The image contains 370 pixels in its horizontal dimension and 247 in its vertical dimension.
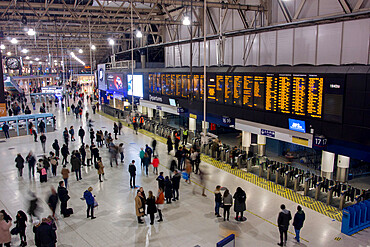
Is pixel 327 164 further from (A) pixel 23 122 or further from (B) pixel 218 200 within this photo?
(A) pixel 23 122

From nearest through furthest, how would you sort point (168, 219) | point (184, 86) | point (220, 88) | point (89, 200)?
1. point (89, 200)
2. point (168, 219)
3. point (220, 88)
4. point (184, 86)

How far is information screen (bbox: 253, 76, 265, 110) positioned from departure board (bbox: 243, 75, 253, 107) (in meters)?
0.30

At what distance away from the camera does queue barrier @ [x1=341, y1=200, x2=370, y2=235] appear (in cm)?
997

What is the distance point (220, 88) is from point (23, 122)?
1784cm

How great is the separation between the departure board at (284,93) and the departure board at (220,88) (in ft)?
13.8

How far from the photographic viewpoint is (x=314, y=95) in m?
12.8

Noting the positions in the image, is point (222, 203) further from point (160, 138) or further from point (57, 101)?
point (57, 101)

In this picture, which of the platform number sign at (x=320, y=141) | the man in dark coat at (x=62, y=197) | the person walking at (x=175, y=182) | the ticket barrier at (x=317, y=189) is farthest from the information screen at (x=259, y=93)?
the man in dark coat at (x=62, y=197)

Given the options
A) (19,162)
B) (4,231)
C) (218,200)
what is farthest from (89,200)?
(19,162)

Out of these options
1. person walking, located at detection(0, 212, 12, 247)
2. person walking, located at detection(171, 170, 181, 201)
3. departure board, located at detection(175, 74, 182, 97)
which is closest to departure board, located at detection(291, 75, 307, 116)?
person walking, located at detection(171, 170, 181, 201)

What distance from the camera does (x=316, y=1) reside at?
14773 millimetres

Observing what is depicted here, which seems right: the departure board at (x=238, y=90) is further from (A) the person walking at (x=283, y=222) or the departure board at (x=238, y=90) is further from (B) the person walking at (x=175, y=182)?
(A) the person walking at (x=283, y=222)

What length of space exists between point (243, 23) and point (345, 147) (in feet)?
34.6

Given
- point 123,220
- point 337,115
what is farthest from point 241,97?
point 123,220
